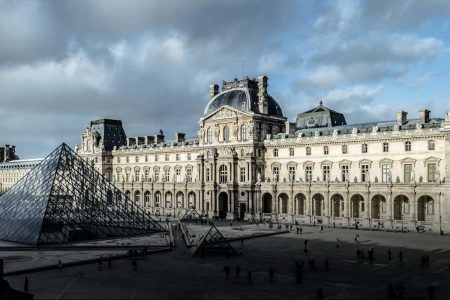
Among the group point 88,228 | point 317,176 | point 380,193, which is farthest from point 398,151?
point 88,228

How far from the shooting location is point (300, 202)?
65750mm

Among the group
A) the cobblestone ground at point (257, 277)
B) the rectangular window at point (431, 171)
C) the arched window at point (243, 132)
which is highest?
the arched window at point (243, 132)

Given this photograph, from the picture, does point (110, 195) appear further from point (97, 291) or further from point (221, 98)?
point (221, 98)

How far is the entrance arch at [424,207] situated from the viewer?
53344mm

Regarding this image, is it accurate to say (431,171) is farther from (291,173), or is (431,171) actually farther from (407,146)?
(291,173)

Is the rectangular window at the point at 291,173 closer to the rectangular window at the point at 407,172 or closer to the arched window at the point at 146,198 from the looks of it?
the rectangular window at the point at 407,172

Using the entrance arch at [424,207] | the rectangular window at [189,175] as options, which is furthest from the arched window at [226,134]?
the entrance arch at [424,207]

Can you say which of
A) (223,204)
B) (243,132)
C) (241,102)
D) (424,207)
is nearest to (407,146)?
(424,207)

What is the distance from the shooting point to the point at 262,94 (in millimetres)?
69562

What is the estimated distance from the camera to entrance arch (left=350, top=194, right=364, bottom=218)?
59.5m

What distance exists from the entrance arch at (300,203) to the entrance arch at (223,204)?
1110 centimetres

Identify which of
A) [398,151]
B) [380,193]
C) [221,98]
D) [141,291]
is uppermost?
[221,98]

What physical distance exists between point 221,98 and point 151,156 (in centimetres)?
2050

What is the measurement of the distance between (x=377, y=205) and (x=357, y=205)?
289 cm
